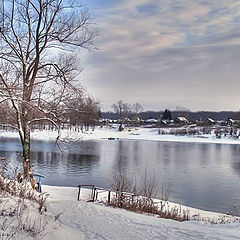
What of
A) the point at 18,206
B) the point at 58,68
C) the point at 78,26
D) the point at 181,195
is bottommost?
the point at 181,195

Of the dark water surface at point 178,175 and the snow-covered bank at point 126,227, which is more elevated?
the snow-covered bank at point 126,227

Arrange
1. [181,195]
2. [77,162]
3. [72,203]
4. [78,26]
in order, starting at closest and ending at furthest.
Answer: [72,203] < [78,26] < [181,195] < [77,162]

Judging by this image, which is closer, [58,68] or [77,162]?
[58,68]

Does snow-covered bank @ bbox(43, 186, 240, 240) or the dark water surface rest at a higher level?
snow-covered bank @ bbox(43, 186, 240, 240)

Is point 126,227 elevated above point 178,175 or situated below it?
above

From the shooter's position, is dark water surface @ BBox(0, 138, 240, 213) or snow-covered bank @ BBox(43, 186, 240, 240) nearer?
snow-covered bank @ BBox(43, 186, 240, 240)

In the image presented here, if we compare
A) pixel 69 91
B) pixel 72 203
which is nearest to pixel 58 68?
pixel 69 91

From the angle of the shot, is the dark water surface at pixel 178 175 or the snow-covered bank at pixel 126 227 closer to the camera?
the snow-covered bank at pixel 126 227

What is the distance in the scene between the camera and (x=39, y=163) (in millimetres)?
24328

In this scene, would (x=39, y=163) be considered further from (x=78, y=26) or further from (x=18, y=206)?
(x=18, y=206)

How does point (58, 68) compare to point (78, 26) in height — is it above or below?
below

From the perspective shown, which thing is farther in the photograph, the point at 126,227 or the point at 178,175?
the point at 178,175

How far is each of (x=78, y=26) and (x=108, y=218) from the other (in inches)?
351

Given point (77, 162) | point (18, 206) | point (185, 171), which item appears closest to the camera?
point (18, 206)
